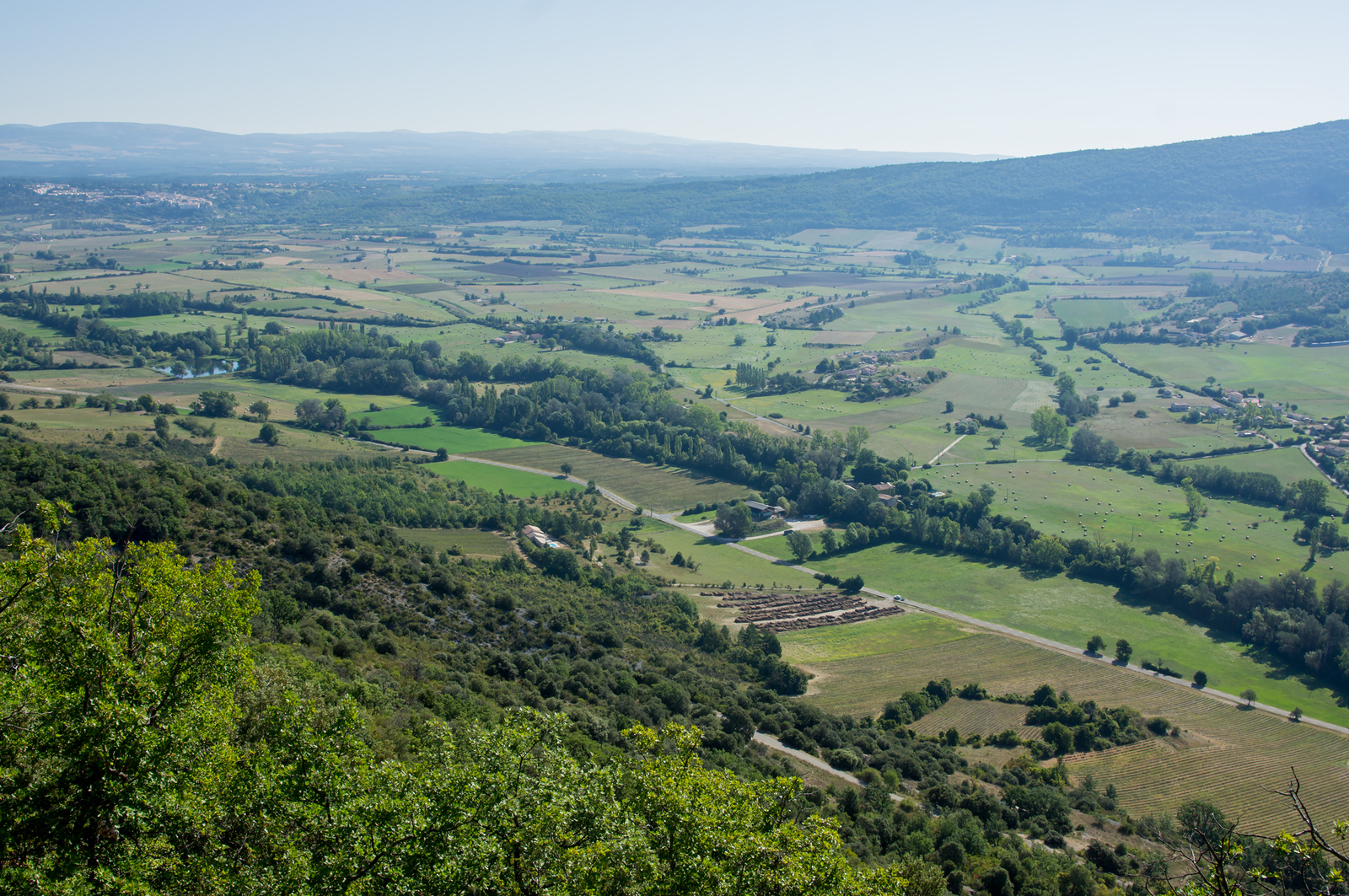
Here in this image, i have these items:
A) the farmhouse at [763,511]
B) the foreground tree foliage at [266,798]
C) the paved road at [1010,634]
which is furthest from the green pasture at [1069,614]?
the foreground tree foliage at [266,798]

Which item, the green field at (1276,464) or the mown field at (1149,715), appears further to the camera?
the green field at (1276,464)

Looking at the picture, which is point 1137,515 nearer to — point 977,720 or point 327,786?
point 977,720

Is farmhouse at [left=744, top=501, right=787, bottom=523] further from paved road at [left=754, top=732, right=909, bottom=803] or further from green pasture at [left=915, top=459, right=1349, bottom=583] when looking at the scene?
paved road at [left=754, top=732, right=909, bottom=803]

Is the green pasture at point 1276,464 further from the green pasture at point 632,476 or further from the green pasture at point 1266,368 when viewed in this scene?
the green pasture at point 632,476

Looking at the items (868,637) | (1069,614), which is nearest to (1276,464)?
(1069,614)

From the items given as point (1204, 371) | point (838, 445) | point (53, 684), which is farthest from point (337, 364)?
point (1204, 371)
